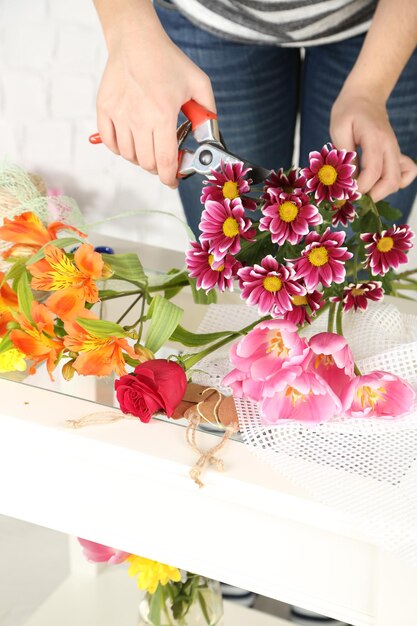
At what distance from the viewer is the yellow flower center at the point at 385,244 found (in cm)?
58

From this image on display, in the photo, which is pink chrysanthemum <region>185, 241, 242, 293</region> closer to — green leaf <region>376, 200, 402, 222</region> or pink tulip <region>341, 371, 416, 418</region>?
pink tulip <region>341, 371, 416, 418</region>

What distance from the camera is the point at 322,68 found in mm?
974

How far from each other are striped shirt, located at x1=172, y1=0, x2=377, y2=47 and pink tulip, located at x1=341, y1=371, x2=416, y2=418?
0.48 meters

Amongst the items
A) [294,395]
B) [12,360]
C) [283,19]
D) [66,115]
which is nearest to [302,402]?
[294,395]

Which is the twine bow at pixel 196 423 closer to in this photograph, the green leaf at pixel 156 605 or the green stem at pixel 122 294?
the green stem at pixel 122 294

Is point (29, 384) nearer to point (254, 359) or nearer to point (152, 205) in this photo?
point (254, 359)

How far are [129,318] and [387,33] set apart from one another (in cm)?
36

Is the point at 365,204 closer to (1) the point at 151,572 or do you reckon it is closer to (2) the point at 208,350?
(2) the point at 208,350

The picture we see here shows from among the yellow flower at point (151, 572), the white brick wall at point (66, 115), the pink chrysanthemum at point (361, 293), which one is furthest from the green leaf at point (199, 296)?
the white brick wall at point (66, 115)

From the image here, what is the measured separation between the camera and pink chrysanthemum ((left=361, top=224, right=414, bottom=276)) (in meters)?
0.58

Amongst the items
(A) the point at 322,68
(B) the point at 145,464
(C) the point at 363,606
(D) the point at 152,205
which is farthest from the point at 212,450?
(D) the point at 152,205

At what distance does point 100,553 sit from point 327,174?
17.6 inches

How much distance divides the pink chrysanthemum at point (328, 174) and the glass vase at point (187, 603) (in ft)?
1.38

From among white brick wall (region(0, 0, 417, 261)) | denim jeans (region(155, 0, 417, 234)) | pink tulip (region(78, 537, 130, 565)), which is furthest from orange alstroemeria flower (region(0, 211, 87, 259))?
white brick wall (region(0, 0, 417, 261))
